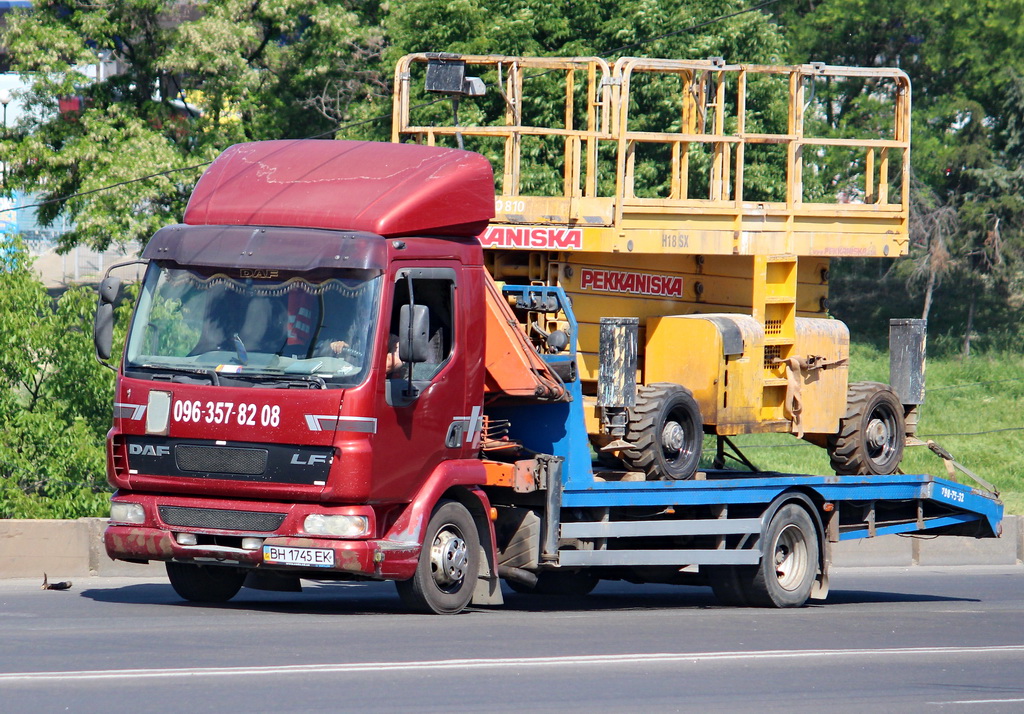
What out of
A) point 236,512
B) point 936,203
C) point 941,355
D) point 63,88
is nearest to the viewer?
point 236,512

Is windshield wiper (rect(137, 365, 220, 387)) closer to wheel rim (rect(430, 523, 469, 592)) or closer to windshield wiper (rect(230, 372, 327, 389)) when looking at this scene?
windshield wiper (rect(230, 372, 327, 389))

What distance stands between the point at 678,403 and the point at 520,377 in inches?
64.2

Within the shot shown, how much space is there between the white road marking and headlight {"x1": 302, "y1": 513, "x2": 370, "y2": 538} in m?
1.63

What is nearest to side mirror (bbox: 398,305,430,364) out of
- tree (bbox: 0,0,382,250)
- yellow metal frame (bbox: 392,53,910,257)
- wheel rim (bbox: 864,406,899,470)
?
yellow metal frame (bbox: 392,53,910,257)

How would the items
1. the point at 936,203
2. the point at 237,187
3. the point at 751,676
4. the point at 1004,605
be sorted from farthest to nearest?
the point at 936,203
the point at 1004,605
the point at 237,187
the point at 751,676

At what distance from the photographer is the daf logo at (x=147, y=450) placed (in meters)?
9.52

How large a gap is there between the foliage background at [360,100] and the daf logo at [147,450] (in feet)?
31.4

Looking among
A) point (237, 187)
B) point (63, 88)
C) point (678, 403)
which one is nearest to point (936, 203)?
point (63, 88)

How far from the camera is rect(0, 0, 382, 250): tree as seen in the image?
89.7ft

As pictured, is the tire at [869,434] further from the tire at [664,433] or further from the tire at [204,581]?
the tire at [204,581]

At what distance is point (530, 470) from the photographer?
10547mm

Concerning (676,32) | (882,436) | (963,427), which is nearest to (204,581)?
(882,436)

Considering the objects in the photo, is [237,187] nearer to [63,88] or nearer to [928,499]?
[928,499]

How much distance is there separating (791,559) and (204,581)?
5.20 metres
